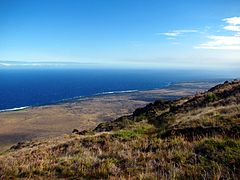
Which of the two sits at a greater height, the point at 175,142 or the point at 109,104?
the point at 175,142

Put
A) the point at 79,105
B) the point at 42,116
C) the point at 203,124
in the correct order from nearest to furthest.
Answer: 1. the point at 203,124
2. the point at 42,116
3. the point at 79,105

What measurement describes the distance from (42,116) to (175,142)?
405 feet

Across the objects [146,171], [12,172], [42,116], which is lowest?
[42,116]

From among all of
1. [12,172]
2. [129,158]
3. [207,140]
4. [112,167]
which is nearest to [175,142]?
[207,140]

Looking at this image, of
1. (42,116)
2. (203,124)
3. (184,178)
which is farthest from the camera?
(42,116)

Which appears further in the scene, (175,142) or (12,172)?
(175,142)

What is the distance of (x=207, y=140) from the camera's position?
34.9 feet

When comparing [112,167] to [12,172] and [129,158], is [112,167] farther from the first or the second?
[12,172]

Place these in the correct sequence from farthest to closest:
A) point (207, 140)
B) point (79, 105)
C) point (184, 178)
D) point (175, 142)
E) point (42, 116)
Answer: point (79, 105), point (42, 116), point (175, 142), point (207, 140), point (184, 178)

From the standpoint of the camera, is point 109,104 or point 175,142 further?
point 109,104

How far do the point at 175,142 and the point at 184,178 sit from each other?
13.3 feet

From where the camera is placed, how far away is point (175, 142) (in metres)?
11.7

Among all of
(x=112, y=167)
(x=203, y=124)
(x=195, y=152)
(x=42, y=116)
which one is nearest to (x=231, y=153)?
(x=195, y=152)

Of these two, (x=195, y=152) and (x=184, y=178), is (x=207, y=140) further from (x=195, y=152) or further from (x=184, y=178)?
(x=184, y=178)
